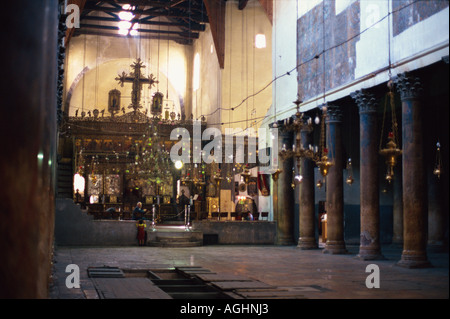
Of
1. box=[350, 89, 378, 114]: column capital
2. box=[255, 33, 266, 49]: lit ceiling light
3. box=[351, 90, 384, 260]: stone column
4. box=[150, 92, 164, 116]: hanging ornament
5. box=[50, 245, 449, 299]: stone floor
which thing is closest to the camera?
box=[50, 245, 449, 299]: stone floor

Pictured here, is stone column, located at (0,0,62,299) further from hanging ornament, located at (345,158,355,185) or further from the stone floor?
hanging ornament, located at (345,158,355,185)

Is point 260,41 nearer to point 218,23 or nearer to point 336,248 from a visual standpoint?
point 218,23

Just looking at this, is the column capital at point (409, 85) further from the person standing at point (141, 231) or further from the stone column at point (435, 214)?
the person standing at point (141, 231)

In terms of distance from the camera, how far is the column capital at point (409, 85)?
1251 centimetres

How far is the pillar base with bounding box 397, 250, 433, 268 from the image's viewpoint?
12273 mm

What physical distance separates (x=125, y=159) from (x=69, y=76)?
7701 millimetres

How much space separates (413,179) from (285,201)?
7.75m

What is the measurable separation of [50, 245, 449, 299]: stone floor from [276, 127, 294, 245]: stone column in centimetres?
97

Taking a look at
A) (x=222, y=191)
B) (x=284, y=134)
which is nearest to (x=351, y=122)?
(x=284, y=134)

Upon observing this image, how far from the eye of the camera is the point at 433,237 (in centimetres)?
1809

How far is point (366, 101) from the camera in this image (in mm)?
14547

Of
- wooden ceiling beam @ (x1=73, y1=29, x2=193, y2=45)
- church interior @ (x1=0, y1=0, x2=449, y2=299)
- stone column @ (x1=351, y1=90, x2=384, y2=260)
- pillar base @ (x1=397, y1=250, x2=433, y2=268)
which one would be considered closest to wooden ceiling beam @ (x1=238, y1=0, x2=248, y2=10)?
church interior @ (x1=0, y1=0, x2=449, y2=299)

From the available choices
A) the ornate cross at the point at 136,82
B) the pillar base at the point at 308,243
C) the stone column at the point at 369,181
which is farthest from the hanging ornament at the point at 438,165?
the ornate cross at the point at 136,82
